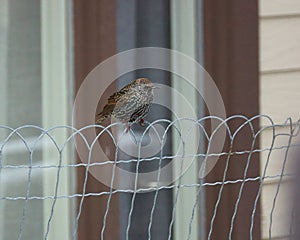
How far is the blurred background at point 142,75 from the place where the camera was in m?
2.63

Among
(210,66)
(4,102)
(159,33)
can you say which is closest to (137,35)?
(159,33)

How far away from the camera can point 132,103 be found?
2.35m

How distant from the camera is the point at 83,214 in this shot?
8.64 ft

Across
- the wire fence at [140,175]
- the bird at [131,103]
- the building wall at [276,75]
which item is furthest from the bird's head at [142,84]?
the building wall at [276,75]

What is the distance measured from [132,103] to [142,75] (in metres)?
0.43

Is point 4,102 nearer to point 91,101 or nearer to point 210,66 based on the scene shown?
point 91,101

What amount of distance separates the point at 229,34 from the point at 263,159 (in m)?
0.45

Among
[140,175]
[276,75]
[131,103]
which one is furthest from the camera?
[276,75]

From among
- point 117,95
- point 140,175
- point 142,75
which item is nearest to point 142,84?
point 117,95

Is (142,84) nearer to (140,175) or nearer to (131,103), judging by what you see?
(131,103)

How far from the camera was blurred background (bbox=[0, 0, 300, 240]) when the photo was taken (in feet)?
8.62

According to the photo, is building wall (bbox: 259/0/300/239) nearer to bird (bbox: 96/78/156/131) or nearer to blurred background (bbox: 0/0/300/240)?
blurred background (bbox: 0/0/300/240)

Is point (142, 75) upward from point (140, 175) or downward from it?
upward

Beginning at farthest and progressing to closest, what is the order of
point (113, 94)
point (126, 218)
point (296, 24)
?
point (296, 24), point (126, 218), point (113, 94)
